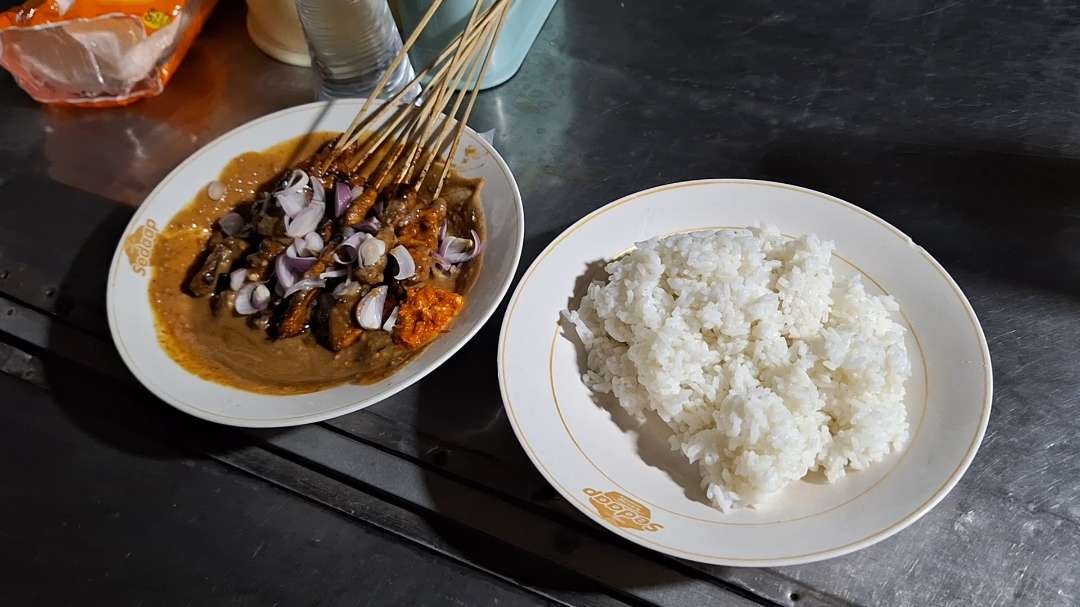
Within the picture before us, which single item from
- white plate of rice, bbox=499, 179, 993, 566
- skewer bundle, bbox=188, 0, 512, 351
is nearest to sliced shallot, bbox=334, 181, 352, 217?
skewer bundle, bbox=188, 0, 512, 351

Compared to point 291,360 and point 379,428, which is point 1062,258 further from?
point 291,360

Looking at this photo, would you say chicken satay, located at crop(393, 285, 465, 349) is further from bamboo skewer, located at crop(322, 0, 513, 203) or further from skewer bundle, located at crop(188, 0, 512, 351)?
bamboo skewer, located at crop(322, 0, 513, 203)

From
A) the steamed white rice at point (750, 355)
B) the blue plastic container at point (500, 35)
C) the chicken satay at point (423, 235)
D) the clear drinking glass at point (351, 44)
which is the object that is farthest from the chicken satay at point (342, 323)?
the blue plastic container at point (500, 35)

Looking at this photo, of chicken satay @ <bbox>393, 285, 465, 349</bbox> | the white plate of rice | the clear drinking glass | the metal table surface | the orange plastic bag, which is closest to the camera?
the white plate of rice

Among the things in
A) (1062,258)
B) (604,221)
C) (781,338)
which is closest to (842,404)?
(781,338)

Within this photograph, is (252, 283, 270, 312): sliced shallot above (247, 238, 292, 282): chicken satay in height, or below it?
below

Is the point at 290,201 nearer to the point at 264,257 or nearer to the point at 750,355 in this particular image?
the point at 264,257

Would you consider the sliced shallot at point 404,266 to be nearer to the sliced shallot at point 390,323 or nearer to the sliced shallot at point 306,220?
the sliced shallot at point 390,323

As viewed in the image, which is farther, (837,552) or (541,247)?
(541,247)
